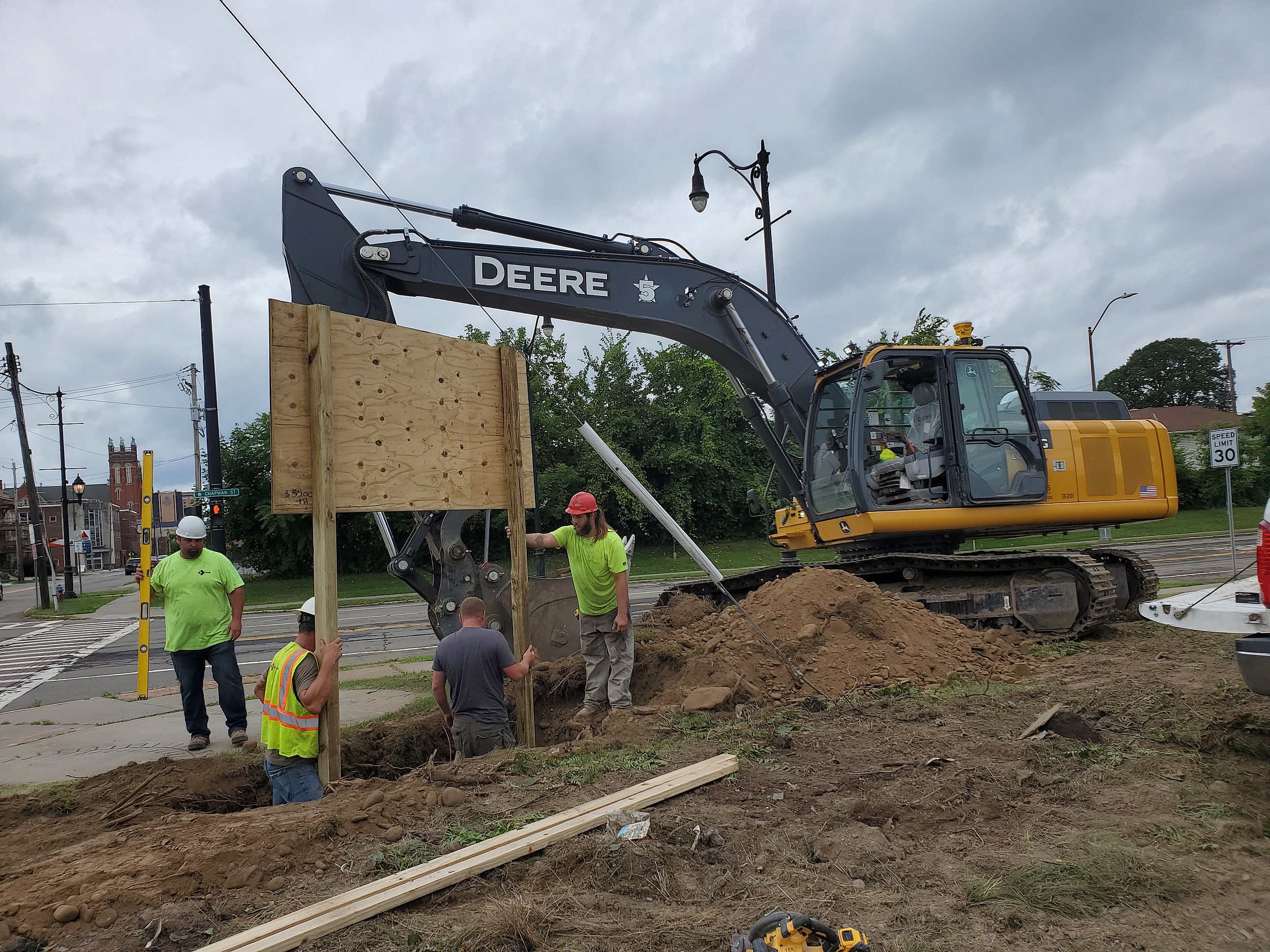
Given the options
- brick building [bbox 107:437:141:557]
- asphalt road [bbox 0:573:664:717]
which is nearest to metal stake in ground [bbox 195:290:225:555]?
asphalt road [bbox 0:573:664:717]

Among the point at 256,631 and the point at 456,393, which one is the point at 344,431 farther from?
the point at 256,631

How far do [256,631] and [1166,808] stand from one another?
16404 mm

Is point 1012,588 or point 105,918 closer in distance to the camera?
point 105,918

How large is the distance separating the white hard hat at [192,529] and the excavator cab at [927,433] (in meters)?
6.12

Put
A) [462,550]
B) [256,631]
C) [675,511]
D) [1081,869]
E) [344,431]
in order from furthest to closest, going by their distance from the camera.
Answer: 1. [675,511]
2. [256,631]
3. [462,550]
4. [344,431]
5. [1081,869]

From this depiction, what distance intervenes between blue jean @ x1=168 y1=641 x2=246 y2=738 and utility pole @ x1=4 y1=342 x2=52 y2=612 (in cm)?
2406

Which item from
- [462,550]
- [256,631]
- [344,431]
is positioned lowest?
[256,631]

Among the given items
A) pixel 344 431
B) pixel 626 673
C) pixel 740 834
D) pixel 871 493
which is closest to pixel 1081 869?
pixel 740 834

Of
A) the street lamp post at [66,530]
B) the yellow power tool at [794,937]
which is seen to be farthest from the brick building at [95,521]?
the yellow power tool at [794,937]

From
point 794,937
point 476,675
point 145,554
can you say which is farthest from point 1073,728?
point 145,554

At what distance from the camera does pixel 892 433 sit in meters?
9.04

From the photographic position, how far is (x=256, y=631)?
16688mm

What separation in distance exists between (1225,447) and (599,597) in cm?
1264

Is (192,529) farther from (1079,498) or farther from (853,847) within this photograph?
(1079,498)
